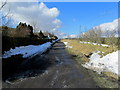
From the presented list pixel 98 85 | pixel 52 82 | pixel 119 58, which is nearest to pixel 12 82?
pixel 52 82

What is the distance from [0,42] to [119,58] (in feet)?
36.9

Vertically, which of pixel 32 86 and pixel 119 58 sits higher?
pixel 119 58

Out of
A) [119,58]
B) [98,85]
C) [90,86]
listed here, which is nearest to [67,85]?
[90,86]

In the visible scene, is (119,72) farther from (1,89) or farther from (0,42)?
(0,42)

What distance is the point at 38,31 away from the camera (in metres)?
57.4

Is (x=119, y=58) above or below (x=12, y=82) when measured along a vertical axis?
above

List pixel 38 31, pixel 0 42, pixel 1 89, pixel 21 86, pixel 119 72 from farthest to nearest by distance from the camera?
pixel 38 31
pixel 0 42
pixel 119 72
pixel 21 86
pixel 1 89

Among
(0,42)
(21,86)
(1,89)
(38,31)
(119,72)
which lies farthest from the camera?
(38,31)

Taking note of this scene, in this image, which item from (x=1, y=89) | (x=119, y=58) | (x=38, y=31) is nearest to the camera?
(x=1, y=89)

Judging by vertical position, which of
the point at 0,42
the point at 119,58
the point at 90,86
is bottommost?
the point at 90,86

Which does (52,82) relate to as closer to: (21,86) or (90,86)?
(21,86)

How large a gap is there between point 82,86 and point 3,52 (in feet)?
29.5

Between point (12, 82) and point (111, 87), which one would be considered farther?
point (12, 82)

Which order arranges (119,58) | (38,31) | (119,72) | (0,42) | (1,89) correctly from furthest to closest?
(38,31) → (0,42) → (119,58) → (119,72) → (1,89)
